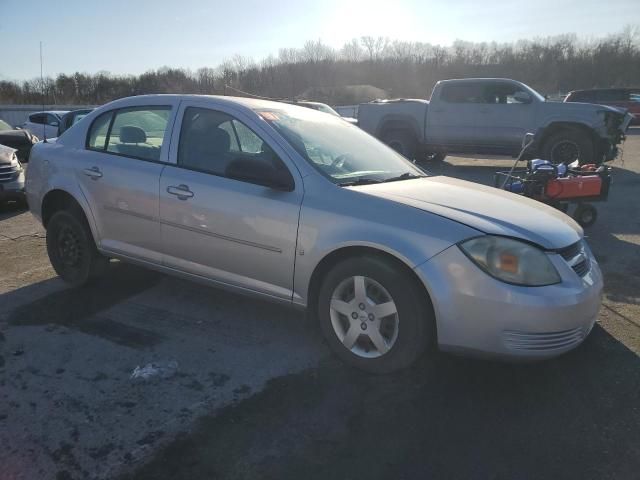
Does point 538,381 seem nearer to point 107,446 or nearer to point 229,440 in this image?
point 229,440

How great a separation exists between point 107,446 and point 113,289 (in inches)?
97.3

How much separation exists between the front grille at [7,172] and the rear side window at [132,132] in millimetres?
4497

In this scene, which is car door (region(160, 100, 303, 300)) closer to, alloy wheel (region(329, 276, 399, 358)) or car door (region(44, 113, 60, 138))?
alloy wheel (region(329, 276, 399, 358))

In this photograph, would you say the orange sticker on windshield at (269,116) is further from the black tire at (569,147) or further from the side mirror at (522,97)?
the side mirror at (522,97)

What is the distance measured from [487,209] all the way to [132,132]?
9.46 ft

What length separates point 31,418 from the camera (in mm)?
2791

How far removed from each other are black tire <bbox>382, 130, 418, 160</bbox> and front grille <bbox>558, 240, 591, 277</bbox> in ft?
33.3

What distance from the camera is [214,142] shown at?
3990mm

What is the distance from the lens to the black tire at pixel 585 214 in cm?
693

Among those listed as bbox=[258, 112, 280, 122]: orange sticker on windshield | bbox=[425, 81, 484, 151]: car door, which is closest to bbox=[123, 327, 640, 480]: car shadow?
bbox=[258, 112, 280, 122]: orange sticker on windshield

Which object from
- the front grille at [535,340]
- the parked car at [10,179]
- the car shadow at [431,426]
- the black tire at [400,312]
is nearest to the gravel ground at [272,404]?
the car shadow at [431,426]

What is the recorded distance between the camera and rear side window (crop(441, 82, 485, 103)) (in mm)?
12617

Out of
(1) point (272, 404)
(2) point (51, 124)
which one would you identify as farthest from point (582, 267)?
(2) point (51, 124)

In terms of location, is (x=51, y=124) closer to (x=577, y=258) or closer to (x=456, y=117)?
(x=456, y=117)
